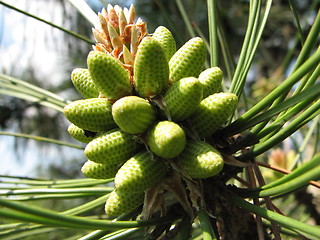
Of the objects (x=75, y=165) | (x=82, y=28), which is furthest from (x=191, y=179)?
(x=75, y=165)

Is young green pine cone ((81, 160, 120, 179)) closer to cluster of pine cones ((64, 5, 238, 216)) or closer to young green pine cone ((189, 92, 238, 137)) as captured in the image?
cluster of pine cones ((64, 5, 238, 216))

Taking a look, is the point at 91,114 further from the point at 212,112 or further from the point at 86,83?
the point at 212,112

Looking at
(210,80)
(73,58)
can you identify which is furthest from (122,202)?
(73,58)

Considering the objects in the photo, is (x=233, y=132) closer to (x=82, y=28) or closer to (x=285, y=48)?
(x=82, y=28)

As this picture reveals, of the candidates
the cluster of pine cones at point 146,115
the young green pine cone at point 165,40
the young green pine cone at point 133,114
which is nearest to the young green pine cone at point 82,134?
the cluster of pine cones at point 146,115

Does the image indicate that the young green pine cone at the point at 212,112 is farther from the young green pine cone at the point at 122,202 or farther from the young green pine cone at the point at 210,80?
the young green pine cone at the point at 122,202

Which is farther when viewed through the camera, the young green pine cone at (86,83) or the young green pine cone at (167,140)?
the young green pine cone at (86,83)
